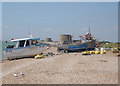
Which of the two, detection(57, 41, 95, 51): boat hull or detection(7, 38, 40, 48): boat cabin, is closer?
detection(7, 38, 40, 48): boat cabin

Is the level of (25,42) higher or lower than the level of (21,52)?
higher

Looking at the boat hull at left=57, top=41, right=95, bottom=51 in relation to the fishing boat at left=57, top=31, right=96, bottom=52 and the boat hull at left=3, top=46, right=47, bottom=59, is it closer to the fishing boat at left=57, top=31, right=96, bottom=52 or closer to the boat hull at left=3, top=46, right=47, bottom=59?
the fishing boat at left=57, top=31, right=96, bottom=52

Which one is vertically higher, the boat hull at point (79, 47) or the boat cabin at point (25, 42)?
the boat cabin at point (25, 42)

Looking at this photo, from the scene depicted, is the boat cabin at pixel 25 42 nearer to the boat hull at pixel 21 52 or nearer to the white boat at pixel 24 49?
the white boat at pixel 24 49

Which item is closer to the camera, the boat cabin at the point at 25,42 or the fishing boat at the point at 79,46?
A: the boat cabin at the point at 25,42

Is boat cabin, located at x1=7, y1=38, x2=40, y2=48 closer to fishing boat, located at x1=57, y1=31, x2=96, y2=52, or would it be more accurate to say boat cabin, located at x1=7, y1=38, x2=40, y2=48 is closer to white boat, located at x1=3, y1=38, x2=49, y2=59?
white boat, located at x1=3, y1=38, x2=49, y2=59

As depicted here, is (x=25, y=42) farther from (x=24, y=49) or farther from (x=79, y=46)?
(x=79, y=46)

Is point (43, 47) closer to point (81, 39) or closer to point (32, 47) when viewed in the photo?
point (32, 47)

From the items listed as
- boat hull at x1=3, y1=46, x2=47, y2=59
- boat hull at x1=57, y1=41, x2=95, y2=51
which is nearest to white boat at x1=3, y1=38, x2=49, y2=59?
boat hull at x1=3, y1=46, x2=47, y2=59

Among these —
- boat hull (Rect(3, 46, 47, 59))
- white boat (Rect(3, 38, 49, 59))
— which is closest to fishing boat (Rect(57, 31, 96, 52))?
white boat (Rect(3, 38, 49, 59))

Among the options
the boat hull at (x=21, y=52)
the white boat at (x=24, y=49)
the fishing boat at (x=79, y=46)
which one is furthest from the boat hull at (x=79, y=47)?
the boat hull at (x=21, y=52)

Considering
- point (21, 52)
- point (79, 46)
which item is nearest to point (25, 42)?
point (21, 52)

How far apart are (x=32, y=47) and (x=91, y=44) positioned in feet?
55.3

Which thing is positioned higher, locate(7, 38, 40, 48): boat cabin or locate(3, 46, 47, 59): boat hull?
locate(7, 38, 40, 48): boat cabin
